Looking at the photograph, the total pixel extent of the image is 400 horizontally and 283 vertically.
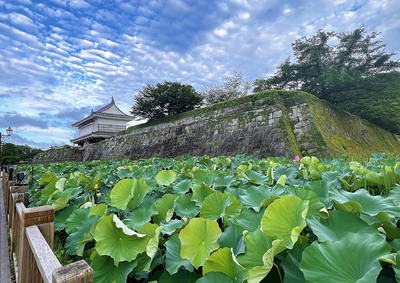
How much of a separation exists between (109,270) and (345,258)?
0.64 m

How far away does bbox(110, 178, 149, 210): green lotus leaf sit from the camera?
1.10 meters

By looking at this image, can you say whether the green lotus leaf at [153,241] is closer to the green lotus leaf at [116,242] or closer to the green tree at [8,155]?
the green lotus leaf at [116,242]

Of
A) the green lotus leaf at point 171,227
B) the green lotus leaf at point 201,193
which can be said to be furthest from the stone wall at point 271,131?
the green lotus leaf at point 171,227

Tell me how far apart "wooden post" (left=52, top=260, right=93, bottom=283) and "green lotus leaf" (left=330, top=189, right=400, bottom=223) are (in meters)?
0.69

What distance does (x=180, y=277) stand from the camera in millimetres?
604

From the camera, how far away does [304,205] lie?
55 centimetres

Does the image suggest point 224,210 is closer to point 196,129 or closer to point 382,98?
point 196,129

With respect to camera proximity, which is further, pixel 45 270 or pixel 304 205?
pixel 45 270

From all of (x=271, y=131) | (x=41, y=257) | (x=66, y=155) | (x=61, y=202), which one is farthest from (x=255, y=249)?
(x=66, y=155)

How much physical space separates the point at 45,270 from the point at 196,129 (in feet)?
26.7

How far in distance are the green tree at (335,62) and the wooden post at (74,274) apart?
32.1 feet

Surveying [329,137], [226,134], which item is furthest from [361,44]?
[226,134]

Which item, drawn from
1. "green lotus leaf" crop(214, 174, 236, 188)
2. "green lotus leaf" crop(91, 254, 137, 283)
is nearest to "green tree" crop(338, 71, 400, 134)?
"green lotus leaf" crop(214, 174, 236, 188)

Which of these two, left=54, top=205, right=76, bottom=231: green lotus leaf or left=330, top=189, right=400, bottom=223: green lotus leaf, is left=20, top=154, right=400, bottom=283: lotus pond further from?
left=54, top=205, right=76, bottom=231: green lotus leaf
